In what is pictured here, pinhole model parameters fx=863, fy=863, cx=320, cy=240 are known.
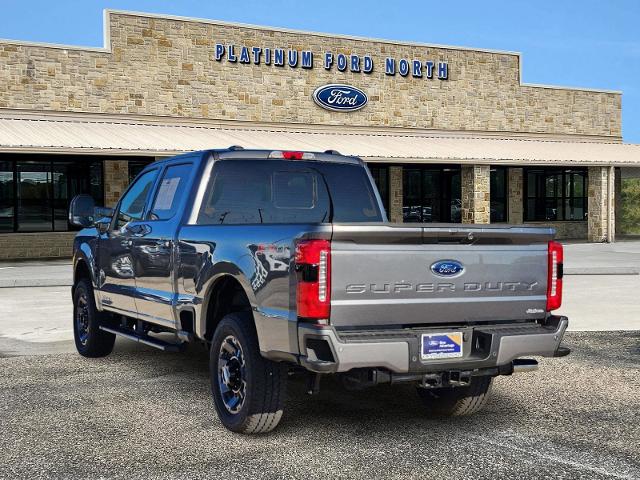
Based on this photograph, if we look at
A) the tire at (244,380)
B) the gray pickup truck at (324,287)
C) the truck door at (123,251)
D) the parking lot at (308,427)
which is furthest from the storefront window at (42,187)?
A: the tire at (244,380)

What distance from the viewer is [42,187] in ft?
85.7

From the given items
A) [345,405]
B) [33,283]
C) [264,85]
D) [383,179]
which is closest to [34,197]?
[264,85]

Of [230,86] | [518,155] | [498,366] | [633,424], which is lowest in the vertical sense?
Result: [633,424]

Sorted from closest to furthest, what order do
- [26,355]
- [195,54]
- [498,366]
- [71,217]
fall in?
[498,366]
[71,217]
[26,355]
[195,54]

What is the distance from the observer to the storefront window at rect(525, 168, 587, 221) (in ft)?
116

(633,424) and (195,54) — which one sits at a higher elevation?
(195,54)

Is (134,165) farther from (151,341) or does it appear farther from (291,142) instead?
(151,341)

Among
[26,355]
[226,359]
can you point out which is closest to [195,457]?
[226,359]

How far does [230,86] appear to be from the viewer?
28516mm

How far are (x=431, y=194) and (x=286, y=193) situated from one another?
26318 millimetres

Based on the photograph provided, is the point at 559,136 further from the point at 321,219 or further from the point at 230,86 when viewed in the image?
the point at 321,219

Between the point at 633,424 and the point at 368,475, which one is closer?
the point at 368,475

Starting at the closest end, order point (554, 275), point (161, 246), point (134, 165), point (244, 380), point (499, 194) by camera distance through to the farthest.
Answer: point (244, 380)
point (554, 275)
point (161, 246)
point (134, 165)
point (499, 194)

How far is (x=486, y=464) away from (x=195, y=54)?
24214mm
